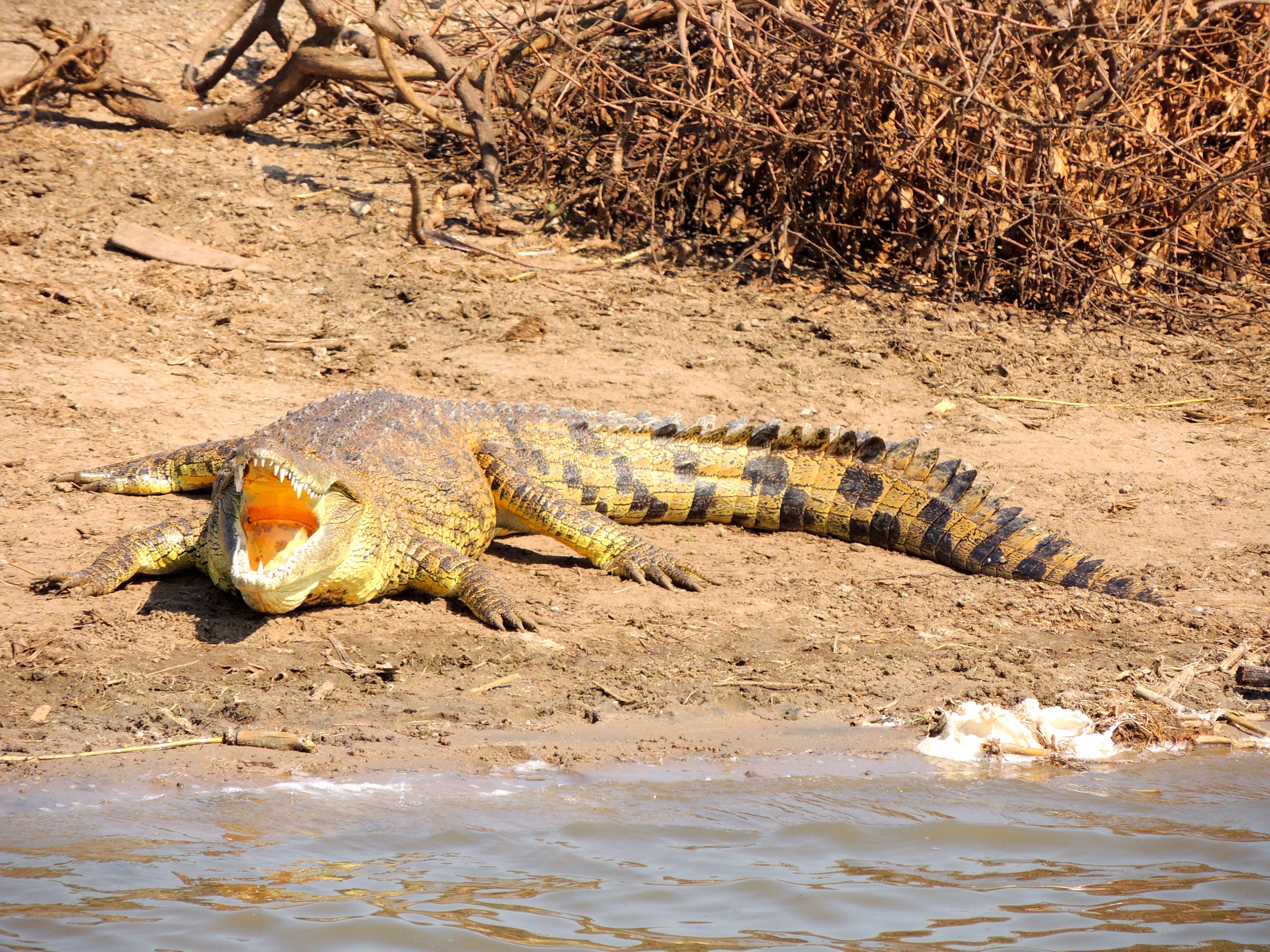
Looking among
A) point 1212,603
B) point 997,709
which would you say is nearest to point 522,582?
point 997,709

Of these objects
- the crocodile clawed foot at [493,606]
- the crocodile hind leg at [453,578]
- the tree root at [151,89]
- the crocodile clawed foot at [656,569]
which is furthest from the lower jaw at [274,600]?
the tree root at [151,89]

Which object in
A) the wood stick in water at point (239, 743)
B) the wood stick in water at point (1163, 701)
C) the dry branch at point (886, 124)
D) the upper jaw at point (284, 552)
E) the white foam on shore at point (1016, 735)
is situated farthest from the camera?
the dry branch at point (886, 124)

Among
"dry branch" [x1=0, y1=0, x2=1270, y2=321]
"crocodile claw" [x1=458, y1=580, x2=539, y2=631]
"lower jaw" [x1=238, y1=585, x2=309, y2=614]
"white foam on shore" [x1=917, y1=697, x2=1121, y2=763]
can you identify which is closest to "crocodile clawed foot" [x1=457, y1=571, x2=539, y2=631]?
"crocodile claw" [x1=458, y1=580, x2=539, y2=631]

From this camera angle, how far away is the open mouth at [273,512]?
4047 millimetres

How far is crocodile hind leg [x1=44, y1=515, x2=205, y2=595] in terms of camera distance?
442 cm

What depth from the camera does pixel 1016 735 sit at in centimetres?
389

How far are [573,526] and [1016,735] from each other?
209 centimetres

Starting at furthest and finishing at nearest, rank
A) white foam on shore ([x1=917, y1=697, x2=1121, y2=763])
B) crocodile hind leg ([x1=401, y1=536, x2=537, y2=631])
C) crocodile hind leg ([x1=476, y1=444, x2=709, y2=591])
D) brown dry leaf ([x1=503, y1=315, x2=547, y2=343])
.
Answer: brown dry leaf ([x1=503, y1=315, x2=547, y2=343])
crocodile hind leg ([x1=476, y1=444, x2=709, y2=591])
crocodile hind leg ([x1=401, y1=536, x2=537, y2=631])
white foam on shore ([x1=917, y1=697, x2=1121, y2=763])

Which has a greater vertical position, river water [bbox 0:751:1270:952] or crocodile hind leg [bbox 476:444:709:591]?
crocodile hind leg [bbox 476:444:709:591]

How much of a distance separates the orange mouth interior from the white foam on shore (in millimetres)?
2271

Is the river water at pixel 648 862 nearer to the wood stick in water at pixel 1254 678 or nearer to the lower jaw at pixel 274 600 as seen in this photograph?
the wood stick in water at pixel 1254 678

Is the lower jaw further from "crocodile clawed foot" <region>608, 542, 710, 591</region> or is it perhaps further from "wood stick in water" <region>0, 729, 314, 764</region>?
"crocodile clawed foot" <region>608, 542, 710, 591</region>

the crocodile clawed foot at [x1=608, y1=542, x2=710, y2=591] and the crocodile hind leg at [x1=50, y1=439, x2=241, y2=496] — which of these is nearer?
the crocodile clawed foot at [x1=608, y1=542, x2=710, y2=591]

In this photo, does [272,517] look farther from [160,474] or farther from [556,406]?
[556,406]
